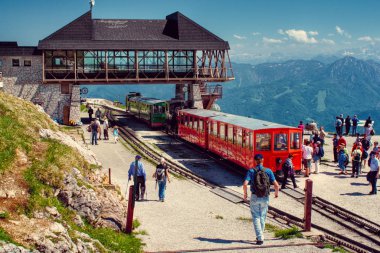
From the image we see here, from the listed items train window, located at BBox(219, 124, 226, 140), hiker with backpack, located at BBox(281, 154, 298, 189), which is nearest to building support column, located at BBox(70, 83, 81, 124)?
train window, located at BBox(219, 124, 226, 140)

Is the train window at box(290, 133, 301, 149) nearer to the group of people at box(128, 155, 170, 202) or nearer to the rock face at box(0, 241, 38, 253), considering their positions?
the group of people at box(128, 155, 170, 202)

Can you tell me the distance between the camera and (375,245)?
52.9ft

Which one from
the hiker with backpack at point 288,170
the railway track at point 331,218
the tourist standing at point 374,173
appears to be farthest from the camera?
the hiker with backpack at point 288,170

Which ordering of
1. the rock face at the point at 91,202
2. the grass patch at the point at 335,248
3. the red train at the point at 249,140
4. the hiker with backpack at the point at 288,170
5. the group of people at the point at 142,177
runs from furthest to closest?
the red train at the point at 249,140, the hiker with backpack at the point at 288,170, the group of people at the point at 142,177, the rock face at the point at 91,202, the grass patch at the point at 335,248

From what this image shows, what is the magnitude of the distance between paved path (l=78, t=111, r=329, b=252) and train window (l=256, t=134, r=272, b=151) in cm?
363

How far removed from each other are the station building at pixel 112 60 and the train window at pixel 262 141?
24.5 m

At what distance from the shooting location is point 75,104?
4684cm

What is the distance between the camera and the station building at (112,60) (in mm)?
46031

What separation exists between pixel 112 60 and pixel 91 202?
1462 inches

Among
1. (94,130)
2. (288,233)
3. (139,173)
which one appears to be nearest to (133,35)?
(94,130)

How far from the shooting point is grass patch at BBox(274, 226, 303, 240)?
51.3ft

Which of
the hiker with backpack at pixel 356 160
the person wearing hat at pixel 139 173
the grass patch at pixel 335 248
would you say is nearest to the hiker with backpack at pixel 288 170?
the hiker with backpack at pixel 356 160

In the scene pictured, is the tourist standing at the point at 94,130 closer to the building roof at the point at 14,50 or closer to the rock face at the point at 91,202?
the building roof at the point at 14,50

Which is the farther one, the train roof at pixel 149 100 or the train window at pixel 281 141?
the train roof at pixel 149 100
